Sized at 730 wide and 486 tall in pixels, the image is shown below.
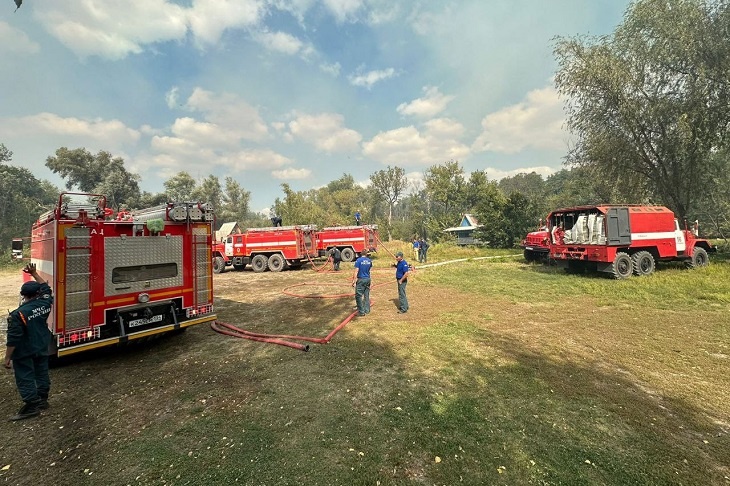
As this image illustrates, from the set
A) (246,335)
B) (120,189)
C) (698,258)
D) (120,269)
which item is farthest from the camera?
(120,189)

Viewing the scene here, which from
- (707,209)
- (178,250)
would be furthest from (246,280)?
(707,209)

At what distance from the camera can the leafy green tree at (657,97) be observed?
1659cm

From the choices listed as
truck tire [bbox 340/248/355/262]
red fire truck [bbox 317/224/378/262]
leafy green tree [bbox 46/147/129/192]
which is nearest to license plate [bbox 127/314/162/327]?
red fire truck [bbox 317/224/378/262]

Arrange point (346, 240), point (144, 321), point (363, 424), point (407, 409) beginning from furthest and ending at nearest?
point (346, 240) → point (144, 321) → point (407, 409) → point (363, 424)

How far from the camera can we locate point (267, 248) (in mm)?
19953

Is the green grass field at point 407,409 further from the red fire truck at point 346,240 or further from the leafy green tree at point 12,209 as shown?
the leafy green tree at point 12,209

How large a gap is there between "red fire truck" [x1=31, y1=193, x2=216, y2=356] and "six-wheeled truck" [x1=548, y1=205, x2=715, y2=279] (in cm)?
1400

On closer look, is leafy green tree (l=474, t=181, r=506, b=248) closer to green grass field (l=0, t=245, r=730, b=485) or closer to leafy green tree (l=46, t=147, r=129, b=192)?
green grass field (l=0, t=245, r=730, b=485)

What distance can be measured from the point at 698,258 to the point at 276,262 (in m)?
20.6

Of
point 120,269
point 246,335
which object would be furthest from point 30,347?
point 246,335

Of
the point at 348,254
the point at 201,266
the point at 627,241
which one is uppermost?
the point at 627,241

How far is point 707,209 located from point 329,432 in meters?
44.2

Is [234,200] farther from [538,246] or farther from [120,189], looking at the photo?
[538,246]

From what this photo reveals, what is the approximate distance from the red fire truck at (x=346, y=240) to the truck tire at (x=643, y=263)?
14.7 meters
